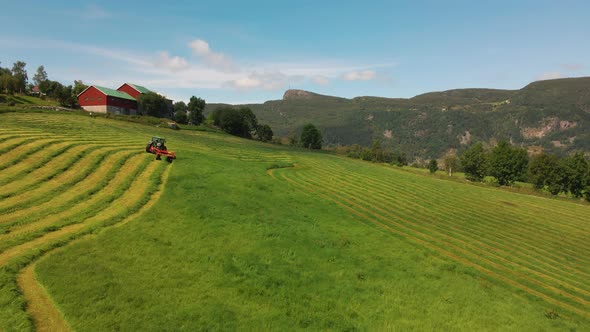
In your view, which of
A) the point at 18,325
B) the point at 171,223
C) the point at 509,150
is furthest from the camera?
the point at 509,150

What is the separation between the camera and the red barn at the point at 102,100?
10788 centimetres

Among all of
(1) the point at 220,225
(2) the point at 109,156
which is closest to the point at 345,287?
(1) the point at 220,225

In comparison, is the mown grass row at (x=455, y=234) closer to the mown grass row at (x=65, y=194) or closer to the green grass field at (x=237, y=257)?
the green grass field at (x=237, y=257)

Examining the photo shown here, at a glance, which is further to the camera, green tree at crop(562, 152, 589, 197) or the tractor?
green tree at crop(562, 152, 589, 197)

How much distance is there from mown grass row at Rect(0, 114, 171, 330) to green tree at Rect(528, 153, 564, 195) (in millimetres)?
115681

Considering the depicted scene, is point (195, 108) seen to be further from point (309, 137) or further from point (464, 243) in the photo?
point (464, 243)

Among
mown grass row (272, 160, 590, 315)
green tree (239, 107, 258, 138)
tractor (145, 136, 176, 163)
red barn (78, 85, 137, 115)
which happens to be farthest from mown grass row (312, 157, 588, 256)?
green tree (239, 107, 258, 138)

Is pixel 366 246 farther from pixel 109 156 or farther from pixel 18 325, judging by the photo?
pixel 109 156

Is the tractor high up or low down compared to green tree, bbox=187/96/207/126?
down

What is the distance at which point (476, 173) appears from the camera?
11650 centimetres

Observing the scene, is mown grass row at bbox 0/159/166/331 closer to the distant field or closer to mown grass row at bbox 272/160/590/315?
mown grass row at bbox 272/160/590/315

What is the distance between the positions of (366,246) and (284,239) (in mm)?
6753

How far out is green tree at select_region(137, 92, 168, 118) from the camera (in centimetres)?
11941

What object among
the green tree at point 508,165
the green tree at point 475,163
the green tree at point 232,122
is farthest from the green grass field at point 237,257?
the green tree at point 232,122
